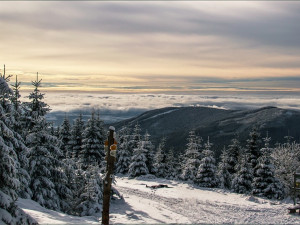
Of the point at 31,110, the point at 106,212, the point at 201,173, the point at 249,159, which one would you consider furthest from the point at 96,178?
the point at 249,159

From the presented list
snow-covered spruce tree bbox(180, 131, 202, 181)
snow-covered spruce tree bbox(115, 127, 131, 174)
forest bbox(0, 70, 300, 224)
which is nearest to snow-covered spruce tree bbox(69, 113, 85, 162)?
forest bbox(0, 70, 300, 224)

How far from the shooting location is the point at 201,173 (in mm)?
36844

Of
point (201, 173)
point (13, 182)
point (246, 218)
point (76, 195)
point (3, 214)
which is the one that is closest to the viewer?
point (3, 214)

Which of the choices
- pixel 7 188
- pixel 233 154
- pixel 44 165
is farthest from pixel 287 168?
pixel 7 188

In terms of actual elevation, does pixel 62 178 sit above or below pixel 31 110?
below

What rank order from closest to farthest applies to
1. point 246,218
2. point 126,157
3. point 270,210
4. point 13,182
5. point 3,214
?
point 3,214 → point 13,182 → point 246,218 → point 270,210 → point 126,157

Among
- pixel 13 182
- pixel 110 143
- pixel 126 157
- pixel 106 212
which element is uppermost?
A: pixel 110 143

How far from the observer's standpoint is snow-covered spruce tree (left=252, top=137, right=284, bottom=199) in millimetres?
31642

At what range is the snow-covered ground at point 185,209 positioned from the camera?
17188 mm

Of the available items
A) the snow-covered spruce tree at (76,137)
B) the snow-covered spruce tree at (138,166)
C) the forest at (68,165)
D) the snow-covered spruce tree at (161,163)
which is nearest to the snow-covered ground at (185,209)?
the forest at (68,165)

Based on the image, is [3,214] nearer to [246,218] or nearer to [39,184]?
[39,184]

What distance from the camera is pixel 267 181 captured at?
106 feet

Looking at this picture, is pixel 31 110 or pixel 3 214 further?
pixel 31 110

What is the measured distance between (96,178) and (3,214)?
12.0m
